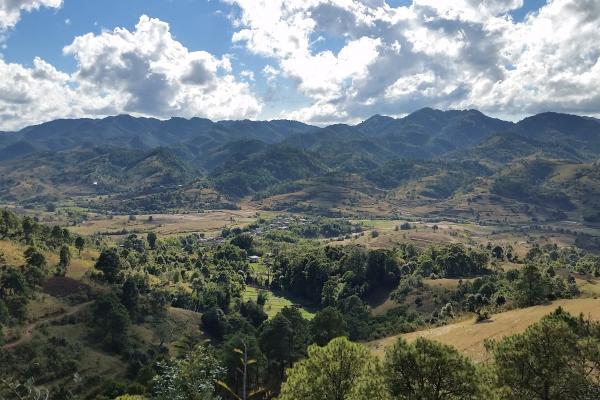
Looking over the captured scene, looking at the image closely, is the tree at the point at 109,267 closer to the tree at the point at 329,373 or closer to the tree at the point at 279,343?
the tree at the point at 279,343

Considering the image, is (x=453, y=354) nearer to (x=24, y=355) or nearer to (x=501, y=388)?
(x=501, y=388)

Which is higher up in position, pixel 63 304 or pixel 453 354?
pixel 453 354

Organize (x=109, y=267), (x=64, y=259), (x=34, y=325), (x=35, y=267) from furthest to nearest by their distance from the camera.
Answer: (x=109, y=267), (x=64, y=259), (x=35, y=267), (x=34, y=325)

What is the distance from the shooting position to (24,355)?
3711 inches

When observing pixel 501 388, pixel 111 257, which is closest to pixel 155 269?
pixel 111 257

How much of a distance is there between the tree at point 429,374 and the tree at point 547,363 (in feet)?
20.7

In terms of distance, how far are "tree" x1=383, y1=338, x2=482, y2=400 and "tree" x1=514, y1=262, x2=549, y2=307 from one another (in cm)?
7381

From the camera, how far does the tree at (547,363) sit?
3809 cm

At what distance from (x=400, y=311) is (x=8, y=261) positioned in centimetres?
11534

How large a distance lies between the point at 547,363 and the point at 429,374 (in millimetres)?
12278

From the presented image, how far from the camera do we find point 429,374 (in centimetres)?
3384

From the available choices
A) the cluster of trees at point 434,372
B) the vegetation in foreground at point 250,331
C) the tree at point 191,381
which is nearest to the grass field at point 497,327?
the vegetation in foreground at point 250,331

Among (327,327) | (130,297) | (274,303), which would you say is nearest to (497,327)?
(327,327)

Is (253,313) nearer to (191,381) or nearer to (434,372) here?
(191,381)
